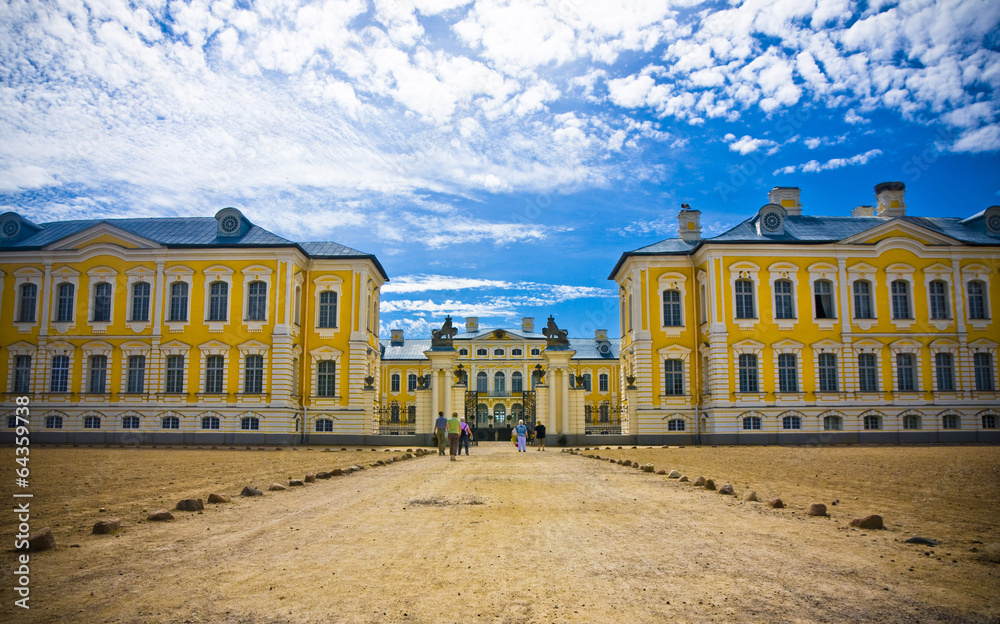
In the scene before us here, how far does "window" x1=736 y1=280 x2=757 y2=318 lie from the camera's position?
35500 mm

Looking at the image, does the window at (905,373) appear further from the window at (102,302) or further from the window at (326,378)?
the window at (102,302)

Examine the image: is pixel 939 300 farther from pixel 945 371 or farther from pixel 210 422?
pixel 210 422

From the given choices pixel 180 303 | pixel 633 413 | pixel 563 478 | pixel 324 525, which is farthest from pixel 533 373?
pixel 324 525

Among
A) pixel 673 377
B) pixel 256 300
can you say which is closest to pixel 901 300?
pixel 673 377

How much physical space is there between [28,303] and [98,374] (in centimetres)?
558

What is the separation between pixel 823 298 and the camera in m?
36.1

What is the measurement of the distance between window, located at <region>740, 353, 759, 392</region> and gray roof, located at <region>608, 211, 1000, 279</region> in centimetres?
598

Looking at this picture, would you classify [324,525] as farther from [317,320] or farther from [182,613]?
[317,320]

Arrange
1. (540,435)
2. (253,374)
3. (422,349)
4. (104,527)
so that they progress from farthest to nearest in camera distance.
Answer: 1. (422,349)
2. (253,374)
3. (540,435)
4. (104,527)

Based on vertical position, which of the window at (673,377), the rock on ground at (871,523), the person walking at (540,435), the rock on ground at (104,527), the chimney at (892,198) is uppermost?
the chimney at (892,198)

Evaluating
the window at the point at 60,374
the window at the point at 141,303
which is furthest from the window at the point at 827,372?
the window at the point at 60,374

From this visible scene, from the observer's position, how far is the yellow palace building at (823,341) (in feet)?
114

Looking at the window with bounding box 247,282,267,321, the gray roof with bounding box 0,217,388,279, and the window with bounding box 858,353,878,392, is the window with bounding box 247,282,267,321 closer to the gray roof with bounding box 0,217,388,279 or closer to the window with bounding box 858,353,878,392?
the gray roof with bounding box 0,217,388,279

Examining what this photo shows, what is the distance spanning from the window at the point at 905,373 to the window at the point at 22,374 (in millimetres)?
45167
